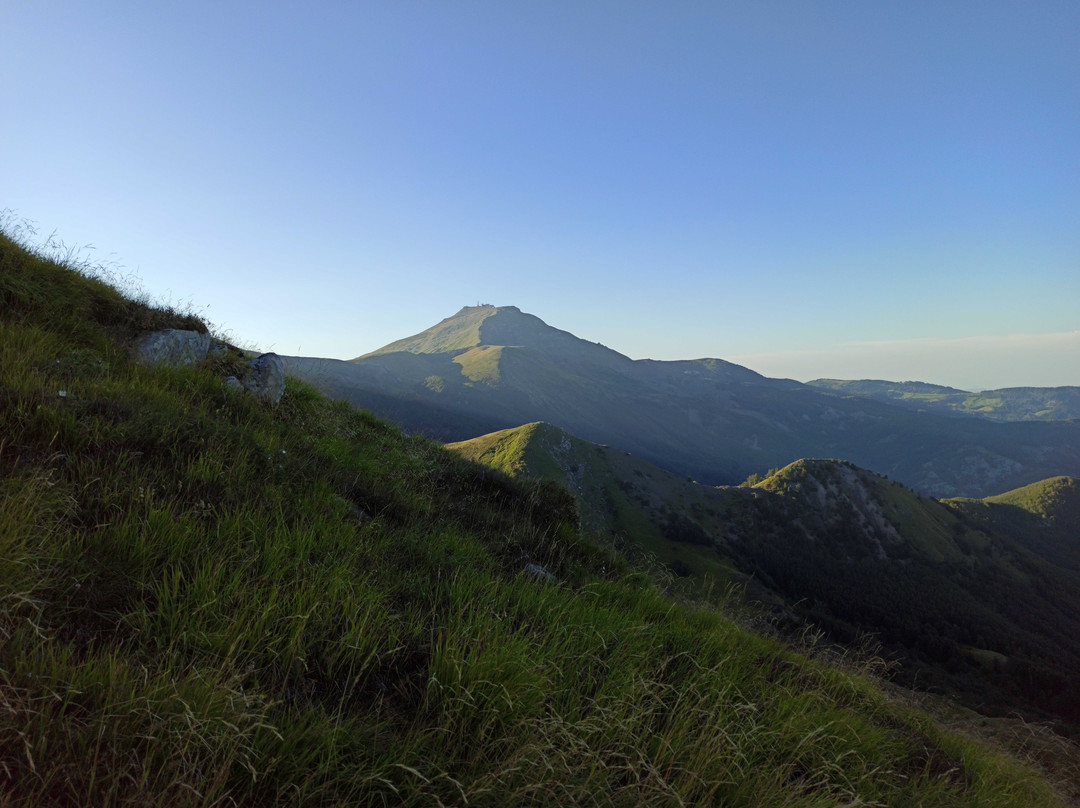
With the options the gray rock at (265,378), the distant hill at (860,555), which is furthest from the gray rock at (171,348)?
the distant hill at (860,555)

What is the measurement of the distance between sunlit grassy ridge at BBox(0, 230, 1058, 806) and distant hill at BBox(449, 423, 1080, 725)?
102 m

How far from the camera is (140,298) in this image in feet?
32.8

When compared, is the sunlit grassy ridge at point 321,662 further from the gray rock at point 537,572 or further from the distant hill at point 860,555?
the distant hill at point 860,555

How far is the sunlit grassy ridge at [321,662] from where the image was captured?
7.18 feet

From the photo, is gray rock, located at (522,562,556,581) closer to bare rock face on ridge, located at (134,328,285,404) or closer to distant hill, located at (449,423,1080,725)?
bare rock face on ridge, located at (134,328,285,404)

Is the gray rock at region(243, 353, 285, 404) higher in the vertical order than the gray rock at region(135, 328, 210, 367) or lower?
lower

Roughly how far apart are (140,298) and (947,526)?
23549 centimetres

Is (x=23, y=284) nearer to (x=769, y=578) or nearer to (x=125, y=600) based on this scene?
(x=125, y=600)

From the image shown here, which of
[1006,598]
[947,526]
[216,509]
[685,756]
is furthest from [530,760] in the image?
[947,526]

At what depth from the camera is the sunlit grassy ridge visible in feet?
7.18

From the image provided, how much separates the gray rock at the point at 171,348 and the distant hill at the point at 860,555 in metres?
101

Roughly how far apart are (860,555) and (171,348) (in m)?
193

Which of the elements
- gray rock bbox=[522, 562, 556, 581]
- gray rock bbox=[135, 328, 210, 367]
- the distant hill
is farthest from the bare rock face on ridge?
the distant hill

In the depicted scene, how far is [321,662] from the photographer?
3088 millimetres
